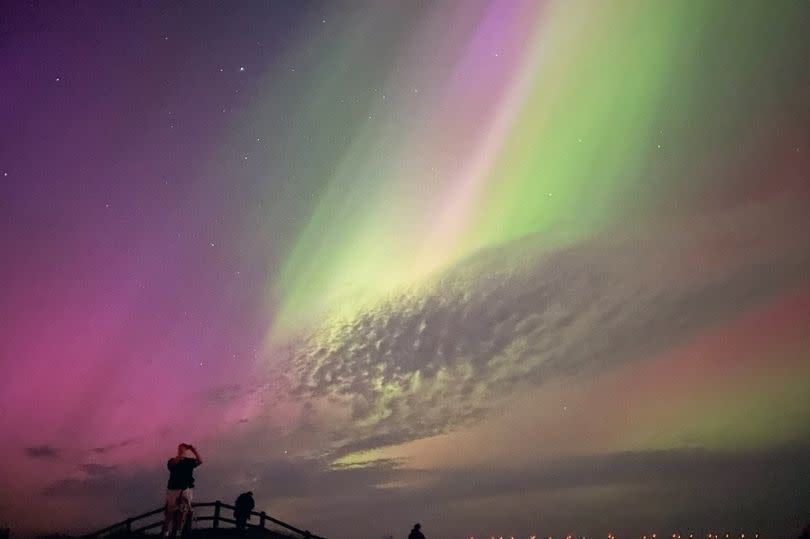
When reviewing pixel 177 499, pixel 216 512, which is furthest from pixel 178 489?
pixel 216 512

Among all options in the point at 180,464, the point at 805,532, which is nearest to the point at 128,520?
the point at 180,464

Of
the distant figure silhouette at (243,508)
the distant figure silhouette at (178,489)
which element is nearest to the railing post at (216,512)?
the distant figure silhouette at (243,508)

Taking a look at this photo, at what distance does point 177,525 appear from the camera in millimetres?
15336

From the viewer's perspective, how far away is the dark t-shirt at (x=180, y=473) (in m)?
15.3

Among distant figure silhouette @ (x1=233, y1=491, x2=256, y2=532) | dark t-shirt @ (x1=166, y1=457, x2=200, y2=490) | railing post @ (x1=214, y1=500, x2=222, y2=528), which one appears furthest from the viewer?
distant figure silhouette @ (x1=233, y1=491, x2=256, y2=532)

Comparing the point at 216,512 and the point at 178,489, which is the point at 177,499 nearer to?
the point at 178,489

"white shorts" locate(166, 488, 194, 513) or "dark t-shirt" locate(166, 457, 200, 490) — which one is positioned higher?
"dark t-shirt" locate(166, 457, 200, 490)

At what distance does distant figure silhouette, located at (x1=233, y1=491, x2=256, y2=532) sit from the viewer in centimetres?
2217

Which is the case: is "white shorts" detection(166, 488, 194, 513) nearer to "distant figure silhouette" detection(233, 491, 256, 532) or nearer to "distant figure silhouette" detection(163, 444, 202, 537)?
"distant figure silhouette" detection(163, 444, 202, 537)

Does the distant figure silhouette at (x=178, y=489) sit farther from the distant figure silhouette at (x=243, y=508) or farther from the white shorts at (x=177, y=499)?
the distant figure silhouette at (x=243, y=508)

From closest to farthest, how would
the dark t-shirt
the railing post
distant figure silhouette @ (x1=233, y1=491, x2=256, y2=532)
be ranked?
1. the dark t-shirt
2. the railing post
3. distant figure silhouette @ (x1=233, y1=491, x2=256, y2=532)

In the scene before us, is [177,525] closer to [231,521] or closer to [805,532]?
[231,521]

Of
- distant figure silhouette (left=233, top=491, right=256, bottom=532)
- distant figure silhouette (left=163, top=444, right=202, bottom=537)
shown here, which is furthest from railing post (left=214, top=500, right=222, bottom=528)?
distant figure silhouette (left=163, top=444, right=202, bottom=537)

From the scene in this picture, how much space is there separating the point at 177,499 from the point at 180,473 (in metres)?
0.65
